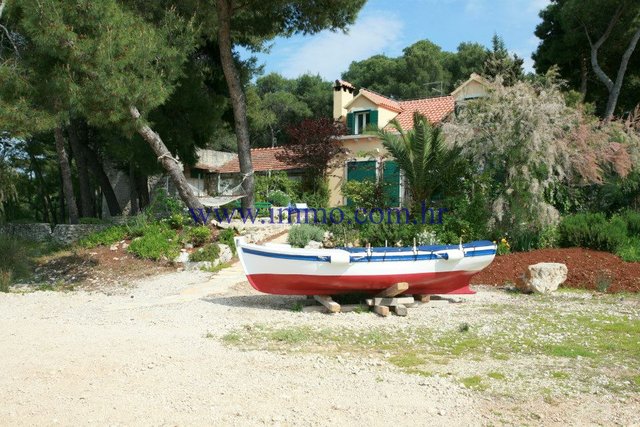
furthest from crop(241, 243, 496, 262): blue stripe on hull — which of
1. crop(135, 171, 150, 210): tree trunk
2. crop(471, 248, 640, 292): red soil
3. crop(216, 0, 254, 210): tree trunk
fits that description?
crop(135, 171, 150, 210): tree trunk

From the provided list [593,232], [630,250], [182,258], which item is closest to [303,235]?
[182,258]

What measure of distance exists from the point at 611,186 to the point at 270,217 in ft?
35.0

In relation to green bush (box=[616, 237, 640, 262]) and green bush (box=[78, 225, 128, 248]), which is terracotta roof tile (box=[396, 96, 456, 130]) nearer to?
green bush (box=[616, 237, 640, 262])

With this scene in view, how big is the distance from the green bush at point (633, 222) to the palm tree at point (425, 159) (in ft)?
13.8

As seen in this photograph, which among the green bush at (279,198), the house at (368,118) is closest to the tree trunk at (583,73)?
the house at (368,118)

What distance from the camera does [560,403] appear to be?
16.4ft

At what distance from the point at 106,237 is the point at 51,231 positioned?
5.48 metres

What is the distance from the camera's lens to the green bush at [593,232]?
12.7m

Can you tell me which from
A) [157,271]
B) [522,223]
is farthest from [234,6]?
[522,223]

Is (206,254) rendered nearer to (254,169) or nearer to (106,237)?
(106,237)

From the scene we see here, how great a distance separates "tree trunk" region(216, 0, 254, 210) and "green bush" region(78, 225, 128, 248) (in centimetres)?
398

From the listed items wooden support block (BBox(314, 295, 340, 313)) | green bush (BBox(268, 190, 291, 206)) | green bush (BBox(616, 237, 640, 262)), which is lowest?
wooden support block (BBox(314, 295, 340, 313))

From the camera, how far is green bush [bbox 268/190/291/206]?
76.3 ft

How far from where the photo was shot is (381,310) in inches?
354
